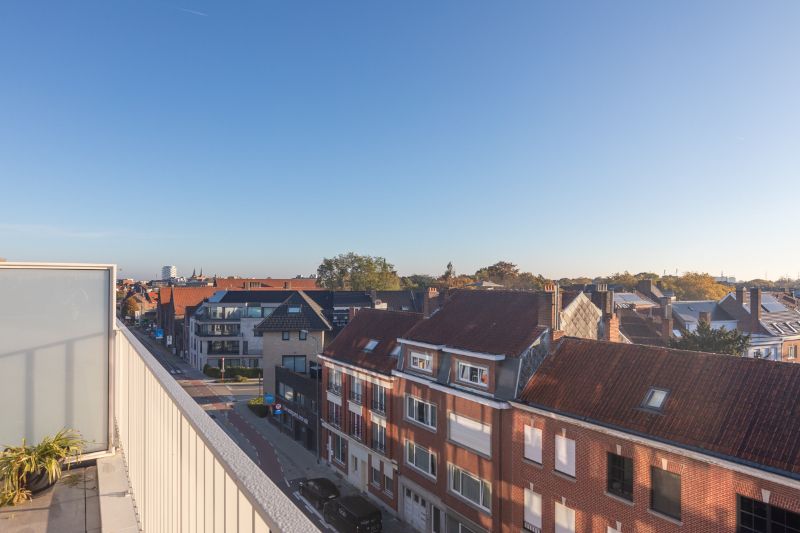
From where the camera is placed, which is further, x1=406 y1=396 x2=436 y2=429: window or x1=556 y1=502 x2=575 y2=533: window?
x1=406 y1=396 x2=436 y2=429: window

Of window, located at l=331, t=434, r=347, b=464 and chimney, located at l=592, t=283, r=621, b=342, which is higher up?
chimney, located at l=592, t=283, r=621, b=342

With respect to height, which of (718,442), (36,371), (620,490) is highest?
(36,371)

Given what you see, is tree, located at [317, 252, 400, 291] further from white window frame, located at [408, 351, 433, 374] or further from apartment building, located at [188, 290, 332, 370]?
white window frame, located at [408, 351, 433, 374]

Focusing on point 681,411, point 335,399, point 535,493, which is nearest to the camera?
point 681,411

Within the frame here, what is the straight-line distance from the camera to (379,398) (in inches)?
1008

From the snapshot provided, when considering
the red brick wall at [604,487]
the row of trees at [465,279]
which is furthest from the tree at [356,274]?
the red brick wall at [604,487]

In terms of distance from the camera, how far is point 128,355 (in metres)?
5.04

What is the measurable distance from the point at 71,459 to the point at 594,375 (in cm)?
1610

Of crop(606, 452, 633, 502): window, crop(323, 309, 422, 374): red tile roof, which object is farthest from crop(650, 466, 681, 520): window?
crop(323, 309, 422, 374): red tile roof

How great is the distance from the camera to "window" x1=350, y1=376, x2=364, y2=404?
88.6ft

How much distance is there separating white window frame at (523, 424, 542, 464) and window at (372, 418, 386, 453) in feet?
30.4

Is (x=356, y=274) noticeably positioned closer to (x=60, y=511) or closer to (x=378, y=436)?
(x=378, y=436)

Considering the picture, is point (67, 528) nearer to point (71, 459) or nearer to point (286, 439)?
point (71, 459)

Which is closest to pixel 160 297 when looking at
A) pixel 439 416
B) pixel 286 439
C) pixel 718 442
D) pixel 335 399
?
pixel 286 439
